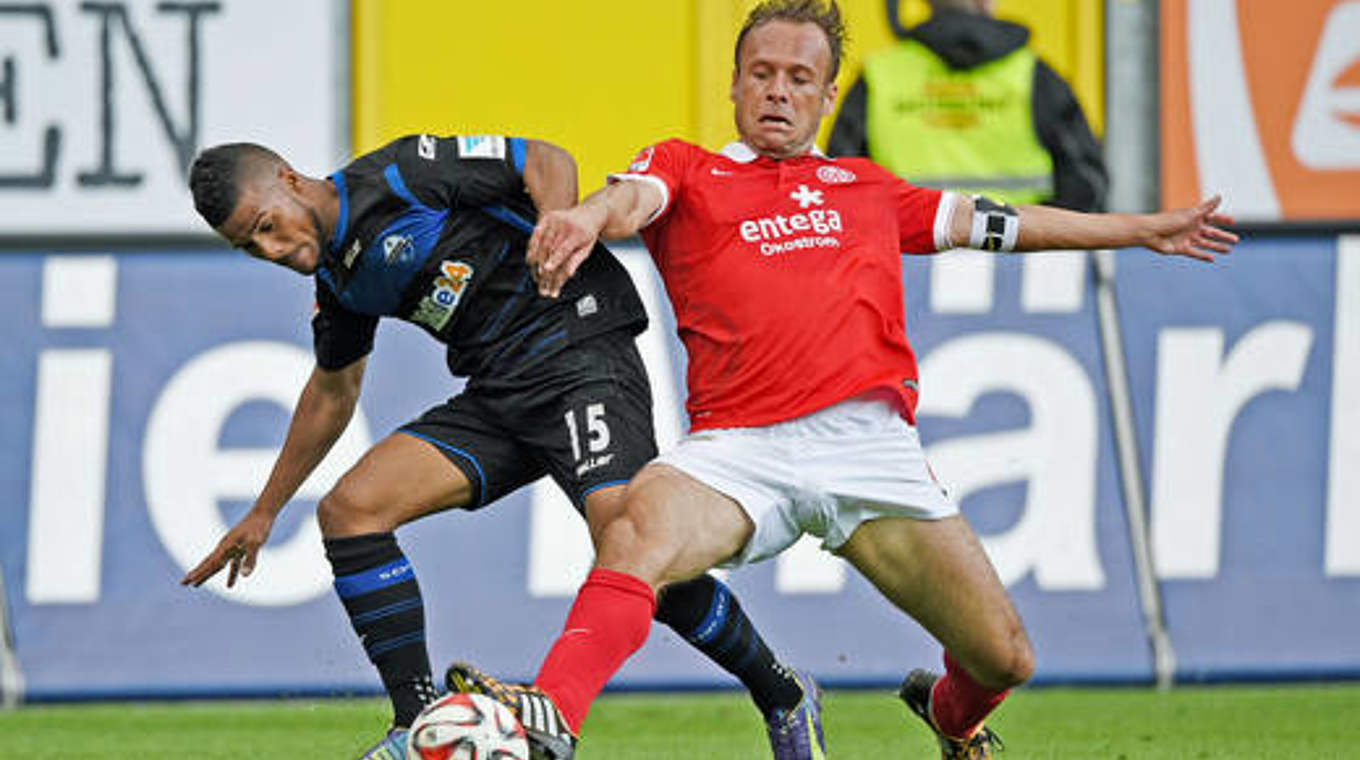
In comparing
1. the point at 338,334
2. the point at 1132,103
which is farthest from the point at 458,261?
the point at 1132,103

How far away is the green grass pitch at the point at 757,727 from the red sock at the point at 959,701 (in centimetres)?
82

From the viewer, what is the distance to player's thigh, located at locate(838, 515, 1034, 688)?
6059mm

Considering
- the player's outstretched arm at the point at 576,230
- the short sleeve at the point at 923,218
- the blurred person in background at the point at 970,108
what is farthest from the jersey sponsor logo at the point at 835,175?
the blurred person in background at the point at 970,108

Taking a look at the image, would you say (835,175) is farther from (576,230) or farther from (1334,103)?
(1334,103)

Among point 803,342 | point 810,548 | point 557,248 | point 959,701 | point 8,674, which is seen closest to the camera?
point 557,248

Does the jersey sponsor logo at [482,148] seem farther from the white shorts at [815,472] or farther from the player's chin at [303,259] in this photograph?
the white shorts at [815,472]

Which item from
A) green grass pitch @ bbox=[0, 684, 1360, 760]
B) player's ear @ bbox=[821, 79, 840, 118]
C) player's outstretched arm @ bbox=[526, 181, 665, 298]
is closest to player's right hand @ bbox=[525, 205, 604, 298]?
player's outstretched arm @ bbox=[526, 181, 665, 298]

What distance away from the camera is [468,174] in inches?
268

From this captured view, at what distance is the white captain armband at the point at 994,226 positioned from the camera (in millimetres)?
6332

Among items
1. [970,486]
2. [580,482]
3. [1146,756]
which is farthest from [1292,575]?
[580,482]

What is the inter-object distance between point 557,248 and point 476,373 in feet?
5.25

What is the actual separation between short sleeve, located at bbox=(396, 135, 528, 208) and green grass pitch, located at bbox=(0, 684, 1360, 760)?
162 cm

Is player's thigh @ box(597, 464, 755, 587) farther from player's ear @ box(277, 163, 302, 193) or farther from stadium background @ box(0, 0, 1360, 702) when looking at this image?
stadium background @ box(0, 0, 1360, 702)

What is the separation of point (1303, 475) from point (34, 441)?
14.4 feet
